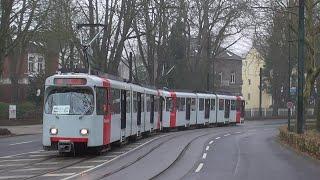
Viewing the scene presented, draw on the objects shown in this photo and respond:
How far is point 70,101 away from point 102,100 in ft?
4.21

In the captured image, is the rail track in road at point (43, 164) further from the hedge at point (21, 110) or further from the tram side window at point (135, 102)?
the hedge at point (21, 110)

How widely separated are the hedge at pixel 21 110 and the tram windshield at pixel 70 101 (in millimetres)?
32191

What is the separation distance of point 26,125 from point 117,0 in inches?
513

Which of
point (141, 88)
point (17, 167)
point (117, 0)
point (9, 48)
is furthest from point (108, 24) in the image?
point (17, 167)

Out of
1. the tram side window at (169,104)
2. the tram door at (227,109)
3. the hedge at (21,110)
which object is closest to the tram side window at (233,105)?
the tram door at (227,109)

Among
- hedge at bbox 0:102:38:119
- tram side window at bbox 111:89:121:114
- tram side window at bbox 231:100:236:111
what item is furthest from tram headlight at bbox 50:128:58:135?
tram side window at bbox 231:100:236:111

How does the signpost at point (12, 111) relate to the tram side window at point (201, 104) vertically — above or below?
below

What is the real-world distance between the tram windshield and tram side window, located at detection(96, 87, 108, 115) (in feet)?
1.11

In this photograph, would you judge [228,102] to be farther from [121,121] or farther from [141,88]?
[121,121]

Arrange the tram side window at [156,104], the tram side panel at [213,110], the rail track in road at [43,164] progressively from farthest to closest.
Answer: the tram side panel at [213,110] < the tram side window at [156,104] < the rail track in road at [43,164]

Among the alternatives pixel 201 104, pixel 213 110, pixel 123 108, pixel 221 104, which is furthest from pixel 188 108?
pixel 123 108

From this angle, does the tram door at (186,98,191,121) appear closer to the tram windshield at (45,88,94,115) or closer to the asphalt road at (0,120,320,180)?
the asphalt road at (0,120,320,180)

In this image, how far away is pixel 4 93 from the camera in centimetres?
6988

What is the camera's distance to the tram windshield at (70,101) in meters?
22.3
